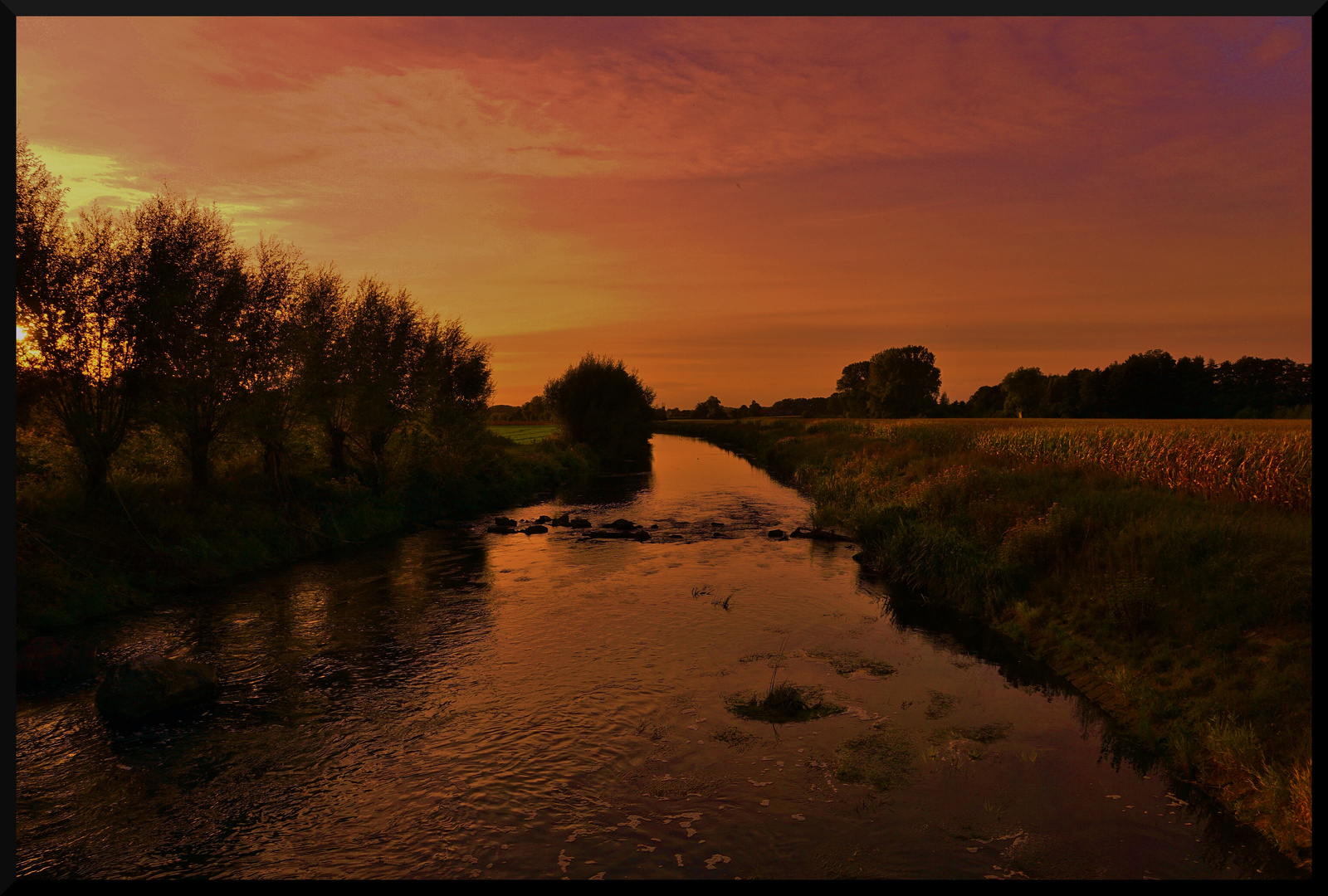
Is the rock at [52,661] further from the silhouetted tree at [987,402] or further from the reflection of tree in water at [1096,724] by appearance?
the silhouetted tree at [987,402]

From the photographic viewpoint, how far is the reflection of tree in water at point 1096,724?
866 cm

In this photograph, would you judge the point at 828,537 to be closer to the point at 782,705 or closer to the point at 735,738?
the point at 782,705

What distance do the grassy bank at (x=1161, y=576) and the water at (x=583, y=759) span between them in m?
0.74

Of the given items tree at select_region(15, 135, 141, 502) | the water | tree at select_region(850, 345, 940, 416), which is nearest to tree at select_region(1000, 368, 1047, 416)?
tree at select_region(850, 345, 940, 416)

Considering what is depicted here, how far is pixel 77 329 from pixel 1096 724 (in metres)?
28.1

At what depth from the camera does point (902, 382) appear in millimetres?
135625

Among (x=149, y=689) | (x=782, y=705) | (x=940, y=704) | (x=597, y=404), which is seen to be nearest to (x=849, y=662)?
(x=940, y=704)

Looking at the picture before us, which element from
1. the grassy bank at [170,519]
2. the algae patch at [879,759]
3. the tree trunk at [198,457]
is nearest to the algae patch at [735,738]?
the algae patch at [879,759]

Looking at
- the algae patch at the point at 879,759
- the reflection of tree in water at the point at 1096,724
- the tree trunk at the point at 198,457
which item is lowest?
the reflection of tree in water at the point at 1096,724

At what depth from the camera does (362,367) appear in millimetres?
36844

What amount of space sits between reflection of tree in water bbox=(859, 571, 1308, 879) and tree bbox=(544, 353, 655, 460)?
174 feet

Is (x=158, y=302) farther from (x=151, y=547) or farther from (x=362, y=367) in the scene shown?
(x=362, y=367)

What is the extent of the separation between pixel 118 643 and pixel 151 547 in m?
6.01

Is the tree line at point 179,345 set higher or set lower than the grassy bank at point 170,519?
higher
